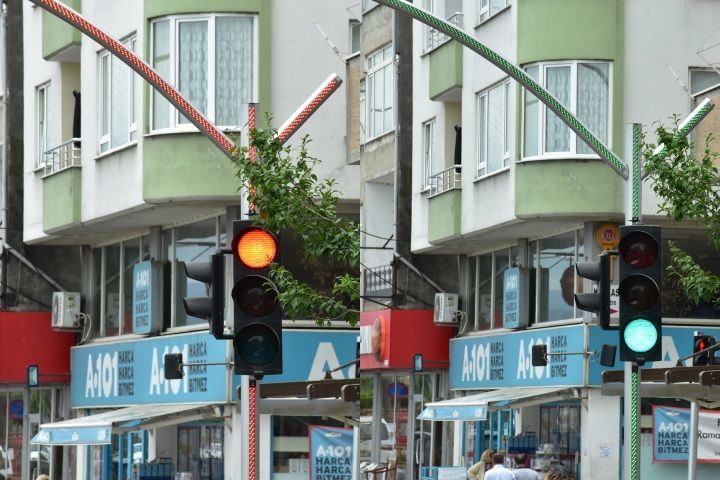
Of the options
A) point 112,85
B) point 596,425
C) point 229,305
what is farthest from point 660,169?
point 112,85

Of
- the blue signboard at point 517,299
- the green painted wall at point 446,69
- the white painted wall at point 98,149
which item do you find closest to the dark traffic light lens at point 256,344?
the green painted wall at point 446,69

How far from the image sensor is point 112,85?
34.7 m

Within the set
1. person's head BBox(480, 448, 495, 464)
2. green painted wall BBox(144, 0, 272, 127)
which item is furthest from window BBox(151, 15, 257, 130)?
person's head BBox(480, 448, 495, 464)

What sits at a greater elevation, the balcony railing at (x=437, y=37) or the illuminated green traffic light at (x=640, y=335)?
the balcony railing at (x=437, y=37)

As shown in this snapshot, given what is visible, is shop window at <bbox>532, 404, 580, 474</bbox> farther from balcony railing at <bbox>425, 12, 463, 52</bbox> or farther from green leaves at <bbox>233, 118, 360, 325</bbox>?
green leaves at <bbox>233, 118, 360, 325</bbox>

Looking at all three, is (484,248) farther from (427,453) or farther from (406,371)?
(406,371)

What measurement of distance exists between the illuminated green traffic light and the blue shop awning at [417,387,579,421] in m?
11.7

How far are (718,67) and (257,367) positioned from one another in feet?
62.9

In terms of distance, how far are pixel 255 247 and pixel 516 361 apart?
20.8 meters

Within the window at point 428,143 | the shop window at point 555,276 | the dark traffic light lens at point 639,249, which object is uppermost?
the window at point 428,143

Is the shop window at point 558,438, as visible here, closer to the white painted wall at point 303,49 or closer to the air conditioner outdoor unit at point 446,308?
the white painted wall at point 303,49

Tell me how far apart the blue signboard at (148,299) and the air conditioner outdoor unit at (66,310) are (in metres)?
4.17

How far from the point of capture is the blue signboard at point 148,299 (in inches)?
1396

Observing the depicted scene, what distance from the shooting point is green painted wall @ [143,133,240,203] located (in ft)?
102
